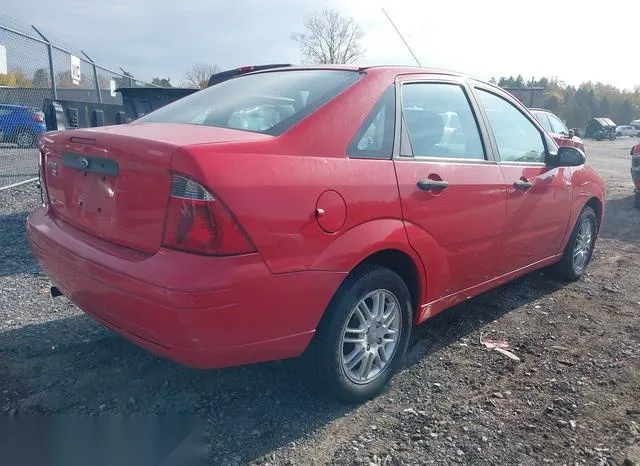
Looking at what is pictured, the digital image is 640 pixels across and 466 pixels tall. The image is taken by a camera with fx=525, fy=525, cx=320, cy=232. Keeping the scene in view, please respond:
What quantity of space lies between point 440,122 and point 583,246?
2.67m

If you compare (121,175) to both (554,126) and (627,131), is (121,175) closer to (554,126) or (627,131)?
(554,126)

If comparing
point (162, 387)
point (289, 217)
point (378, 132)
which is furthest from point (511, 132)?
point (162, 387)

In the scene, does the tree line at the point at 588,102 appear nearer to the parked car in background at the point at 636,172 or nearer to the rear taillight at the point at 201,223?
the parked car in background at the point at 636,172

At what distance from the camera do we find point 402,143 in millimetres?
2867

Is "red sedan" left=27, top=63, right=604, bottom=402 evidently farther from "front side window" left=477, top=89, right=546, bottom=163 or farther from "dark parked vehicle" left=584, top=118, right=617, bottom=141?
"dark parked vehicle" left=584, top=118, right=617, bottom=141

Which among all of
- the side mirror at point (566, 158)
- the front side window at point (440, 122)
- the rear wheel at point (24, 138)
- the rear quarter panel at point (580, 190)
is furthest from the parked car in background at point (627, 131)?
the front side window at point (440, 122)

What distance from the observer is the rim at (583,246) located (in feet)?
16.1

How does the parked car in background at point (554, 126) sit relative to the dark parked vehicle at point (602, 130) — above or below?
above

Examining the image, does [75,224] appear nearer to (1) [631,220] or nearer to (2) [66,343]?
(2) [66,343]

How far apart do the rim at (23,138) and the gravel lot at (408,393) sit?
8.16 m

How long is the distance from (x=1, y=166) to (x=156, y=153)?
947 centimetres

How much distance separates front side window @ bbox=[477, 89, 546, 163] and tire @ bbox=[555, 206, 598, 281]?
1.02m

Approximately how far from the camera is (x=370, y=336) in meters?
2.83

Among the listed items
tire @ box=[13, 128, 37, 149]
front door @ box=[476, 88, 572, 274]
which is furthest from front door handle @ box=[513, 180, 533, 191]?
tire @ box=[13, 128, 37, 149]
